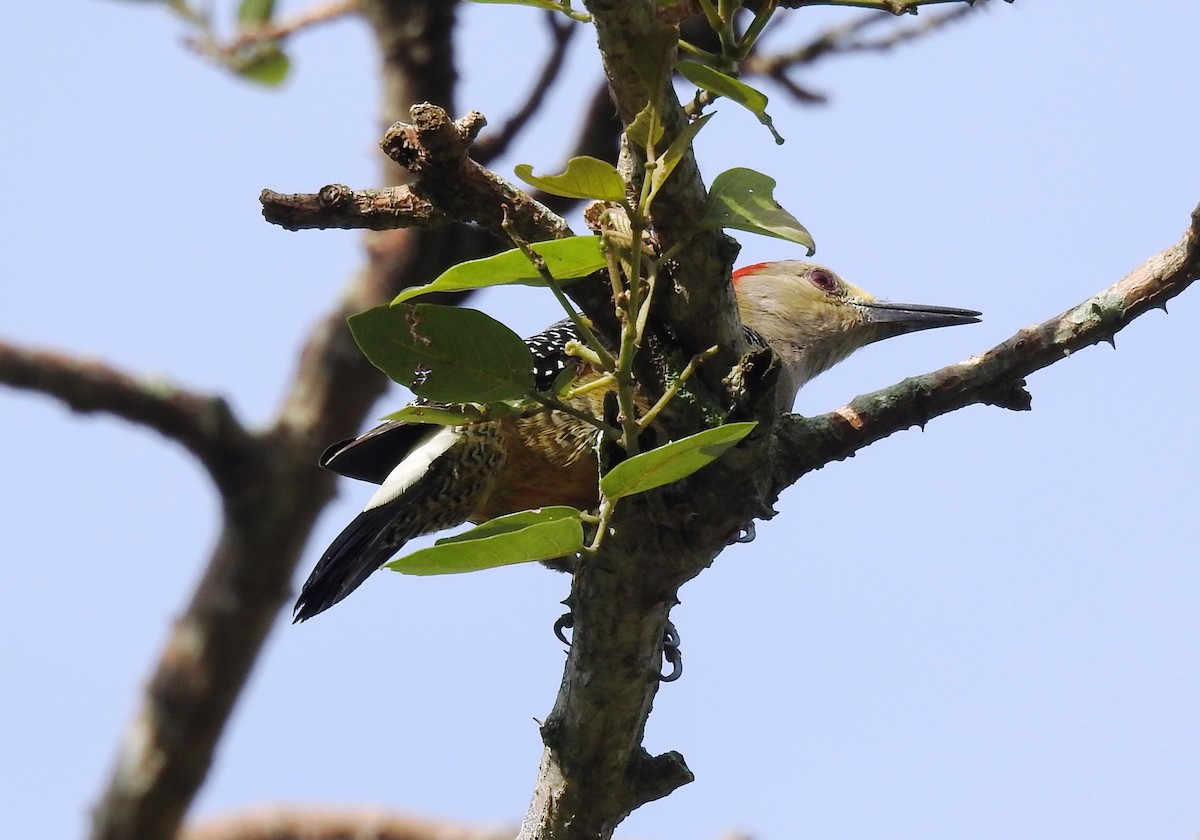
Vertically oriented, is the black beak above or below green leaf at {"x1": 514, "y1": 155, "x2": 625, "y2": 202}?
above

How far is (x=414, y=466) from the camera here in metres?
3.86

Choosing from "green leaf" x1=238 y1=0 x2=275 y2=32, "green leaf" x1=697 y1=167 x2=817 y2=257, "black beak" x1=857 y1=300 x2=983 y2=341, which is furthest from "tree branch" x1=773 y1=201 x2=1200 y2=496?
"green leaf" x1=238 y1=0 x2=275 y2=32

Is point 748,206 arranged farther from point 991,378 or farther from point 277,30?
point 277,30

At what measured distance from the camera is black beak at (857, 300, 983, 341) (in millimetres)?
5227

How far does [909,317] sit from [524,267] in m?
3.45

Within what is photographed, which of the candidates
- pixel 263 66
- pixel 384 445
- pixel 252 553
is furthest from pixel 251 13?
pixel 252 553

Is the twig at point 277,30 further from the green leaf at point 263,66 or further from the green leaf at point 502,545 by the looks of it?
the green leaf at point 502,545

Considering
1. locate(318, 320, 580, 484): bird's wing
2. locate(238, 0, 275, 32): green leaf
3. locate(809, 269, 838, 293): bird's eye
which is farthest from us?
locate(809, 269, 838, 293): bird's eye

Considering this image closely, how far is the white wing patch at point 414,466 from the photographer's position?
381 centimetres

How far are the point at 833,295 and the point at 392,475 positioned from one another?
7.36 feet

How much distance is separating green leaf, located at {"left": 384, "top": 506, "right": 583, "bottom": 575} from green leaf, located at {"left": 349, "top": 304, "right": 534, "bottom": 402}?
24 centimetres

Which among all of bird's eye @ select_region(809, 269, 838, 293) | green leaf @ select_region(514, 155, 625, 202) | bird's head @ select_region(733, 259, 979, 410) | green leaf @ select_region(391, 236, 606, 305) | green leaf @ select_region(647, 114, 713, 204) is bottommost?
green leaf @ select_region(391, 236, 606, 305)

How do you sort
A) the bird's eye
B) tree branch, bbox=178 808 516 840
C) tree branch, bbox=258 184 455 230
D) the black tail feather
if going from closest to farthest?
tree branch, bbox=258 184 455 230, the black tail feather, the bird's eye, tree branch, bbox=178 808 516 840

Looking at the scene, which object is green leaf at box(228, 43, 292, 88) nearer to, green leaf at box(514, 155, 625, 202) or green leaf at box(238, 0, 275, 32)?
green leaf at box(238, 0, 275, 32)
